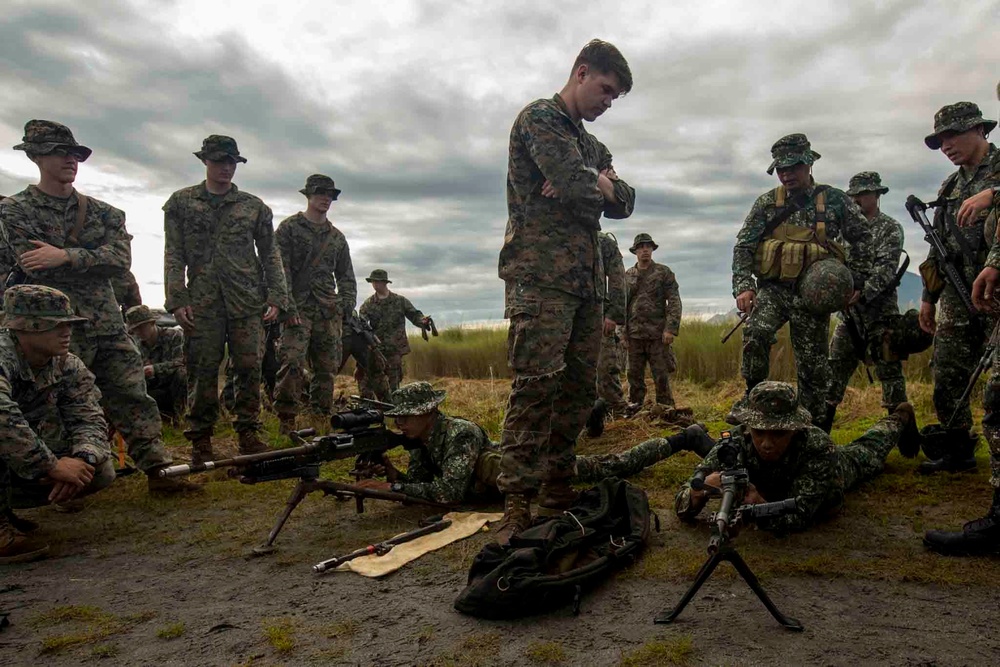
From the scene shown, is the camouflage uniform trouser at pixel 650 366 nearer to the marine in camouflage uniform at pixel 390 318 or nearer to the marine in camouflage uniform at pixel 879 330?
the marine in camouflage uniform at pixel 879 330

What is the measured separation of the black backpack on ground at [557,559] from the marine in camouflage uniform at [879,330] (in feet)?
9.84

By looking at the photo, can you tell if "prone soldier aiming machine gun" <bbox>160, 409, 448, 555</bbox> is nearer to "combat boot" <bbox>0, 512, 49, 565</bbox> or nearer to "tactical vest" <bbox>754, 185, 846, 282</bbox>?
"combat boot" <bbox>0, 512, 49, 565</bbox>

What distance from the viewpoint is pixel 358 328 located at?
359 inches

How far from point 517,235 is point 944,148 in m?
3.07

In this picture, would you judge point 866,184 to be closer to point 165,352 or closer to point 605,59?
point 605,59

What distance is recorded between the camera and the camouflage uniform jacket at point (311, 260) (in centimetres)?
761

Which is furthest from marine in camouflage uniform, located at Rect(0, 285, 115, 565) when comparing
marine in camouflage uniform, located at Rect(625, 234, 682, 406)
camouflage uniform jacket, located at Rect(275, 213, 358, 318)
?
marine in camouflage uniform, located at Rect(625, 234, 682, 406)

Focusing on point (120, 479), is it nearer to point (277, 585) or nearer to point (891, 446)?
point (277, 585)

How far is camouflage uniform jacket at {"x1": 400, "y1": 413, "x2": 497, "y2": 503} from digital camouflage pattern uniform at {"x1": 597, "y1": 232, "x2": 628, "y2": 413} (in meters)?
2.84

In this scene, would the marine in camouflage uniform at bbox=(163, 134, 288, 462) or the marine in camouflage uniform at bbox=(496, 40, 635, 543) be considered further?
the marine in camouflage uniform at bbox=(163, 134, 288, 462)

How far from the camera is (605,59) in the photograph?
3723 millimetres

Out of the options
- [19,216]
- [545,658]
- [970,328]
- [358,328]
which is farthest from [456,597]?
[358,328]

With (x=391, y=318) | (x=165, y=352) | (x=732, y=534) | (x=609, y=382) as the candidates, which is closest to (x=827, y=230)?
(x=732, y=534)

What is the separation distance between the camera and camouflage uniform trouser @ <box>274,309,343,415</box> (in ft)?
23.4
